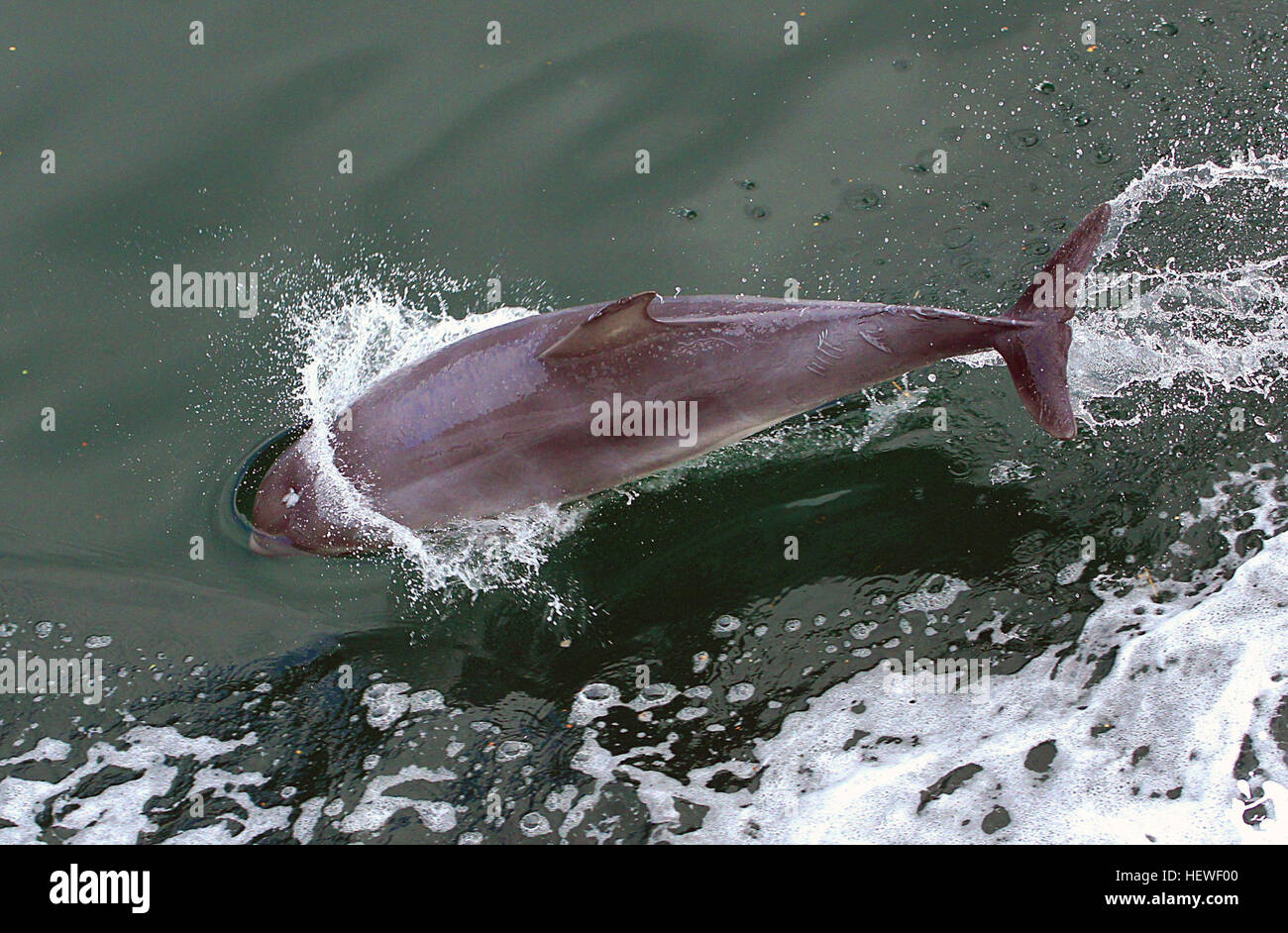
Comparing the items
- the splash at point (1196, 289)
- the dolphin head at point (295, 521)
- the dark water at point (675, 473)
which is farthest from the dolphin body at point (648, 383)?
the splash at point (1196, 289)

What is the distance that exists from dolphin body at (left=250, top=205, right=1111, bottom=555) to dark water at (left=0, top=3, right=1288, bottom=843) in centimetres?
59

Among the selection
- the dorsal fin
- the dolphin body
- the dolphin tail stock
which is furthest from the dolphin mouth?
the dolphin tail stock

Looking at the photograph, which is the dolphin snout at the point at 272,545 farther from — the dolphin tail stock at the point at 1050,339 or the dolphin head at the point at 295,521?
the dolphin tail stock at the point at 1050,339

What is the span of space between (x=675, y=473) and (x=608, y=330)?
1446mm

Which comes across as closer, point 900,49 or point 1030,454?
point 1030,454

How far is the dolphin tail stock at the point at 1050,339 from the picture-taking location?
703 centimetres

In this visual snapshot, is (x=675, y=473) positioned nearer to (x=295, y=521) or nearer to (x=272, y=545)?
(x=295, y=521)

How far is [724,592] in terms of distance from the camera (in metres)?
7.55

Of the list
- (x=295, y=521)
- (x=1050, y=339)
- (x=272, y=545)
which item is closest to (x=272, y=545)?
(x=272, y=545)

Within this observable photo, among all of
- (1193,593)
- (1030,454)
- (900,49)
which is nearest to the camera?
(1193,593)

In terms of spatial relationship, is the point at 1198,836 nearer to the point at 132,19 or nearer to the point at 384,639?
the point at 384,639

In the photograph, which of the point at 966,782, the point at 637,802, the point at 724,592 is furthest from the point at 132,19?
the point at 966,782

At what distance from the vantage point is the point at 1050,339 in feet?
23.2

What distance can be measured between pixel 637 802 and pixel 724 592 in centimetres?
145
